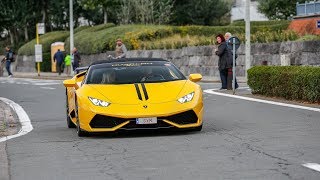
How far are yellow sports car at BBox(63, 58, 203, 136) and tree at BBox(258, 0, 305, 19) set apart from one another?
145 ft

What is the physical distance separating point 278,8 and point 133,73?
151 ft

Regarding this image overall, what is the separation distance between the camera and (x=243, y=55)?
117 ft

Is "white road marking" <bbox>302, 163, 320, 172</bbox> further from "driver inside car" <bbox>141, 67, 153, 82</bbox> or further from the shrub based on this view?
the shrub

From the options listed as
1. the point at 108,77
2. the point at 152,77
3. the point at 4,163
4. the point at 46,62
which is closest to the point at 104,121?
the point at 108,77

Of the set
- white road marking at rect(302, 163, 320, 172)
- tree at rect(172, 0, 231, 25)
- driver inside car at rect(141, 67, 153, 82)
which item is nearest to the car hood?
driver inside car at rect(141, 67, 153, 82)

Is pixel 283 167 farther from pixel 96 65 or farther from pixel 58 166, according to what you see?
pixel 96 65

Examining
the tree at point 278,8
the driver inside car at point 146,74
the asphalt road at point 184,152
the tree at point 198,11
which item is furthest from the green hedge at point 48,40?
the driver inside car at point 146,74

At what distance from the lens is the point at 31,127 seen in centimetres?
1511

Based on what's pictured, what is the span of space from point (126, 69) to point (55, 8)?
5782cm

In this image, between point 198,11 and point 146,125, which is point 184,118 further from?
point 198,11

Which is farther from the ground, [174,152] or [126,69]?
[126,69]

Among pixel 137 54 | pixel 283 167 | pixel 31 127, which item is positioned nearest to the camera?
pixel 283 167

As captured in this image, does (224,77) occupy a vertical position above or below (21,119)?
above

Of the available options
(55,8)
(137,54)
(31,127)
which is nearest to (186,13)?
(55,8)
